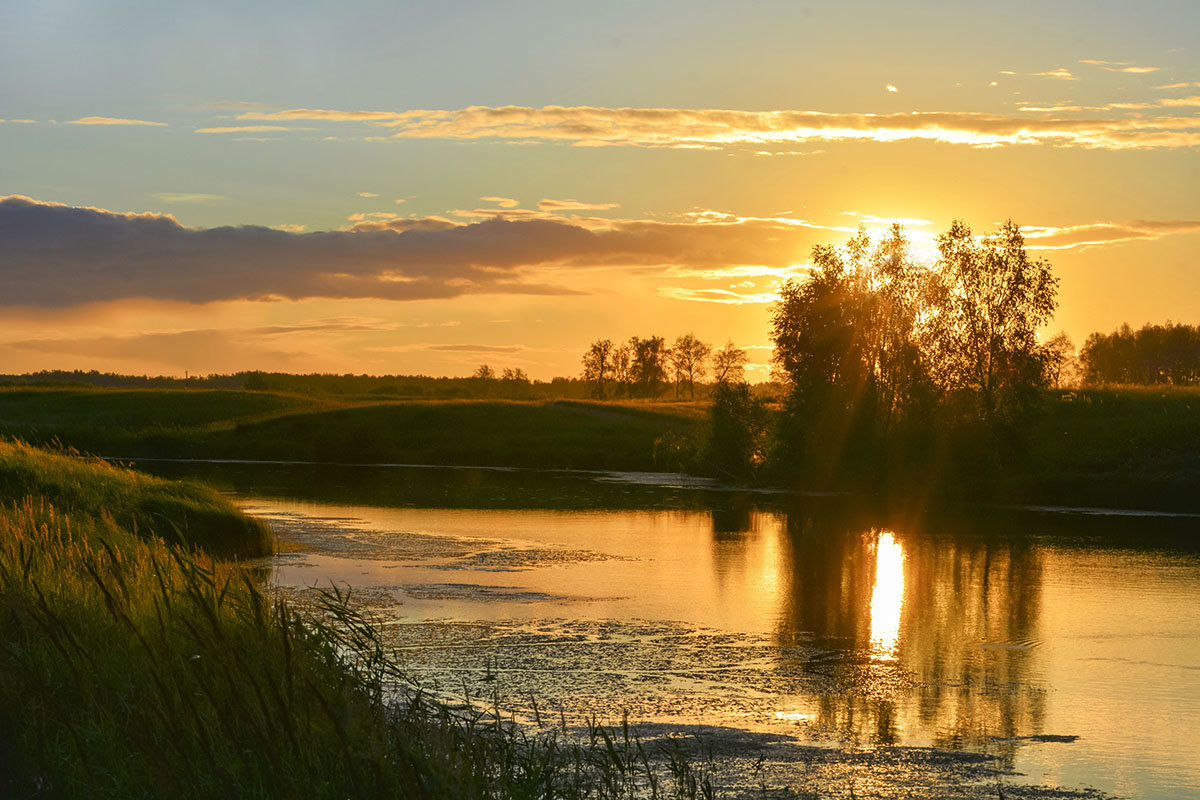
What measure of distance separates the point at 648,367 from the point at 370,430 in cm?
8718

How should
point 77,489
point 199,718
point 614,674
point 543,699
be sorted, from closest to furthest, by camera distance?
point 199,718 < point 543,699 < point 614,674 < point 77,489

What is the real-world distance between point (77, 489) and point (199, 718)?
817 inches

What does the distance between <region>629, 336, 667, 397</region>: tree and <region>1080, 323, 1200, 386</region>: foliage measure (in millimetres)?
53840

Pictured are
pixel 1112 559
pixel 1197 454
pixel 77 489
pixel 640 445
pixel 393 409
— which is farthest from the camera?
pixel 393 409

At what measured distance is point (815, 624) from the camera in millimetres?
19703

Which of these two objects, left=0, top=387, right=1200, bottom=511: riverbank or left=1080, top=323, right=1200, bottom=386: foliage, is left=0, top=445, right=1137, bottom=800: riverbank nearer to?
left=0, top=387, right=1200, bottom=511: riverbank

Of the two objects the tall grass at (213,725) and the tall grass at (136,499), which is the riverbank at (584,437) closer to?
the tall grass at (136,499)

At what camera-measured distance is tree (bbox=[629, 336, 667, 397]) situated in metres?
160

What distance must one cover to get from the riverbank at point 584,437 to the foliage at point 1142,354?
152 feet

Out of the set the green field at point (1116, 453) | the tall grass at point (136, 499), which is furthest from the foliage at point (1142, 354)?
the tall grass at point (136, 499)

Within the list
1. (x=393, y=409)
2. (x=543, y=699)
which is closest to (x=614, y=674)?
(x=543, y=699)

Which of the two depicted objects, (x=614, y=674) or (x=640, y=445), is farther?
(x=640, y=445)

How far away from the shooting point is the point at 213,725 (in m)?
8.23

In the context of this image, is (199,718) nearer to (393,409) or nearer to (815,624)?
(815,624)
